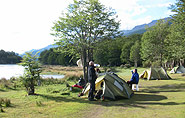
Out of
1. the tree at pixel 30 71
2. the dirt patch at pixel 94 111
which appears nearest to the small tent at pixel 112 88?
the dirt patch at pixel 94 111

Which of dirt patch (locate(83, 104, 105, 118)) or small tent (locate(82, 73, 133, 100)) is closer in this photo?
dirt patch (locate(83, 104, 105, 118))

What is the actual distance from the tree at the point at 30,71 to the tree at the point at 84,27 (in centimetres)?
476

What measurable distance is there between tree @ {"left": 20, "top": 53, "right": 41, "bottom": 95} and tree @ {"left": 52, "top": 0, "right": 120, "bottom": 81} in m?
4.76

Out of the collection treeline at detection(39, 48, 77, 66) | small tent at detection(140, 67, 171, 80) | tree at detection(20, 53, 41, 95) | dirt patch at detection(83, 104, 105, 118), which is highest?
treeline at detection(39, 48, 77, 66)

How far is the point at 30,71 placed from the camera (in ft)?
41.5

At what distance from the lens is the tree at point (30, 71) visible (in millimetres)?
12539

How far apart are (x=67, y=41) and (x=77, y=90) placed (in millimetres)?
5261

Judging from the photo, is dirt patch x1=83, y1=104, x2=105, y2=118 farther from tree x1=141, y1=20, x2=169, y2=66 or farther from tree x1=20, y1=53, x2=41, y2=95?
tree x1=141, y1=20, x2=169, y2=66

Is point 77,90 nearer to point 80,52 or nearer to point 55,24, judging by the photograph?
point 80,52

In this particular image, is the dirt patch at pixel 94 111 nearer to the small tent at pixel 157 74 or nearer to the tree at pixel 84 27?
the tree at pixel 84 27

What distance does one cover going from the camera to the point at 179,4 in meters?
20.8

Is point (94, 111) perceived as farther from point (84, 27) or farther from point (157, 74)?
point (157, 74)

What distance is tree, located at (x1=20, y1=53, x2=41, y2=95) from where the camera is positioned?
1254 cm

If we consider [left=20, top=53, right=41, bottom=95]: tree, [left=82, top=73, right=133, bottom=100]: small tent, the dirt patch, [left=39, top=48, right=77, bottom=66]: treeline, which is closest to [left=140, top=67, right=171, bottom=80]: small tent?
[left=82, top=73, right=133, bottom=100]: small tent
